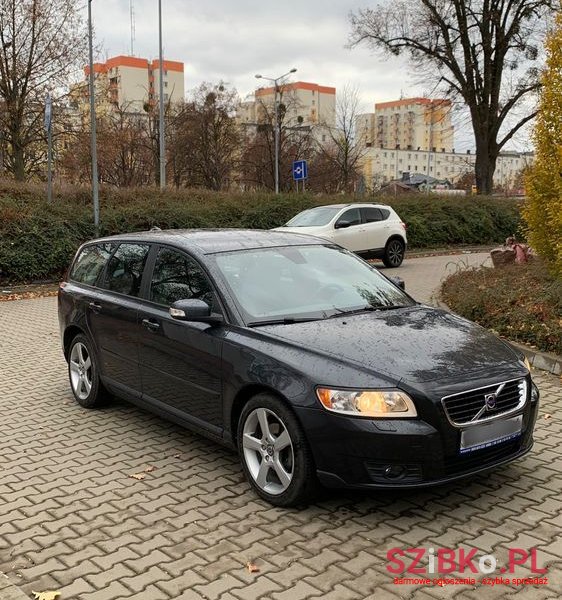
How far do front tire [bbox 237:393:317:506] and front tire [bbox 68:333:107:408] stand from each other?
223 centimetres

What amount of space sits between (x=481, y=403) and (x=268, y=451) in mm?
1240

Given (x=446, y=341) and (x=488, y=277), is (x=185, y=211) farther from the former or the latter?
(x=446, y=341)

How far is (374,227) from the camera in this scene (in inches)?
694

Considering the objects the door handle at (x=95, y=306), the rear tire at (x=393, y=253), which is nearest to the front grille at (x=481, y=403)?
the door handle at (x=95, y=306)

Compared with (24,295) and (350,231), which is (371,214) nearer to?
(350,231)

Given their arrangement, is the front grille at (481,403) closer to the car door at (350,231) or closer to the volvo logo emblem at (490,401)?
the volvo logo emblem at (490,401)

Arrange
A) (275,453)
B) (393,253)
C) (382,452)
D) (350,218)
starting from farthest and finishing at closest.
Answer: (393,253)
(350,218)
(275,453)
(382,452)

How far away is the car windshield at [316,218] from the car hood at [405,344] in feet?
39.2

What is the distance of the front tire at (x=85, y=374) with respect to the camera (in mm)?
5973

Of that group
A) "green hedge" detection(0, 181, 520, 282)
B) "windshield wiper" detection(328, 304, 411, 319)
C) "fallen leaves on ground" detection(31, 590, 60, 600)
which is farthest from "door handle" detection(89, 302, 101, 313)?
"green hedge" detection(0, 181, 520, 282)

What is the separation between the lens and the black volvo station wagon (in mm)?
3596

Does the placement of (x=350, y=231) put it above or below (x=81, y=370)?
above

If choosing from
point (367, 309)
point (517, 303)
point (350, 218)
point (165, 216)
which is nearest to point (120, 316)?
point (367, 309)

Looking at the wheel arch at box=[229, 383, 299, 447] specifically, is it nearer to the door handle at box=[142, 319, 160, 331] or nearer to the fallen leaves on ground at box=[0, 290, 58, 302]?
the door handle at box=[142, 319, 160, 331]
